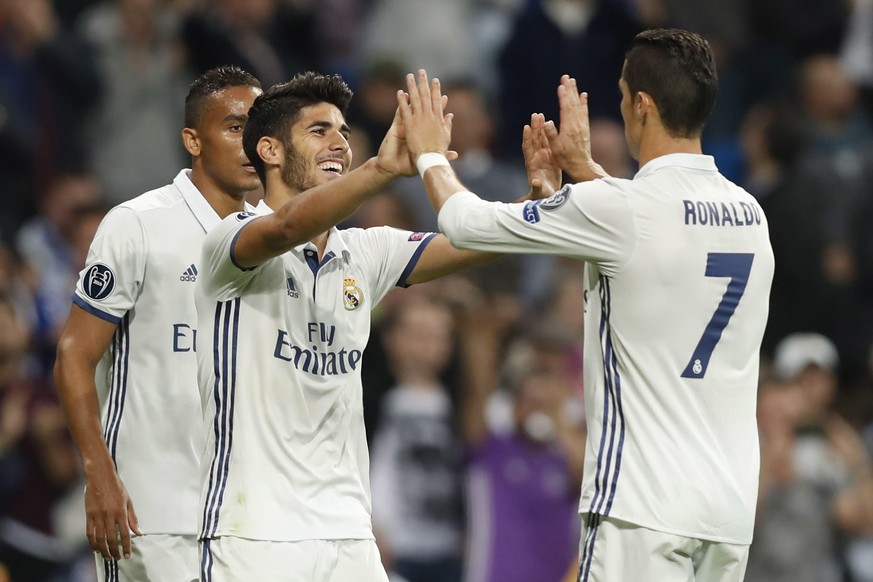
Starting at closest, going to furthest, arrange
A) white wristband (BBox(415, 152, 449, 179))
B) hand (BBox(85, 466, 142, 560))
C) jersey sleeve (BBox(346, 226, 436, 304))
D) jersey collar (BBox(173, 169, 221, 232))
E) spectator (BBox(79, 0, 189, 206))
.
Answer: white wristband (BBox(415, 152, 449, 179))
jersey sleeve (BBox(346, 226, 436, 304))
hand (BBox(85, 466, 142, 560))
jersey collar (BBox(173, 169, 221, 232))
spectator (BBox(79, 0, 189, 206))

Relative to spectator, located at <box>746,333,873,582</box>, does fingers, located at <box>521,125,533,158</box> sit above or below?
above

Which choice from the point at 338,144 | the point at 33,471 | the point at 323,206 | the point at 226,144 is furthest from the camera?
the point at 33,471

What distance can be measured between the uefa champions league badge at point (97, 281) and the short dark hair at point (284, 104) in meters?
0.84

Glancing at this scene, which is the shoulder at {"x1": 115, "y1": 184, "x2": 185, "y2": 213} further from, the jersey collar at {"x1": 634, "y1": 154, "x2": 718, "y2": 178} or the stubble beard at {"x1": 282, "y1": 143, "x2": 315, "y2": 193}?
the jersey collar at {"x1": 634, "y1": 154, "x2": 718, "y2": 178}

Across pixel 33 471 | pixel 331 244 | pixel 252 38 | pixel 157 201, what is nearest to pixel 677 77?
pixel 331 244

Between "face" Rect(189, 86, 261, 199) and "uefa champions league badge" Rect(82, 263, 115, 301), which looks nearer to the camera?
"uefa champions league badge" Rect(82, 263, 115, 301)

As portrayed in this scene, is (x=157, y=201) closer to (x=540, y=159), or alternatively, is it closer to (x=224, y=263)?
(x=224, y=263)

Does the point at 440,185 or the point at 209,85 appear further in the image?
the point at 209,85

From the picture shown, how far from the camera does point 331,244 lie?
569 centimetres

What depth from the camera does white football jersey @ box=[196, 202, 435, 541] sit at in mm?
5340

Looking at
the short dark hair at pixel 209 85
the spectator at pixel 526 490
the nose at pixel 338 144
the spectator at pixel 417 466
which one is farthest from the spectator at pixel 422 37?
the nose at pixel 338 144

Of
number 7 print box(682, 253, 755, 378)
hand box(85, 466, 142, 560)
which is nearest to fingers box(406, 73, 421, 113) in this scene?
number 7 print box(682, 253, 755, 378)

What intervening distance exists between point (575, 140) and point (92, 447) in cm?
214

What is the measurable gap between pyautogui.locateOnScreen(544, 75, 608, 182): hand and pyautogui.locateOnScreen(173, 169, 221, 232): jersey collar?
1.47 metres
